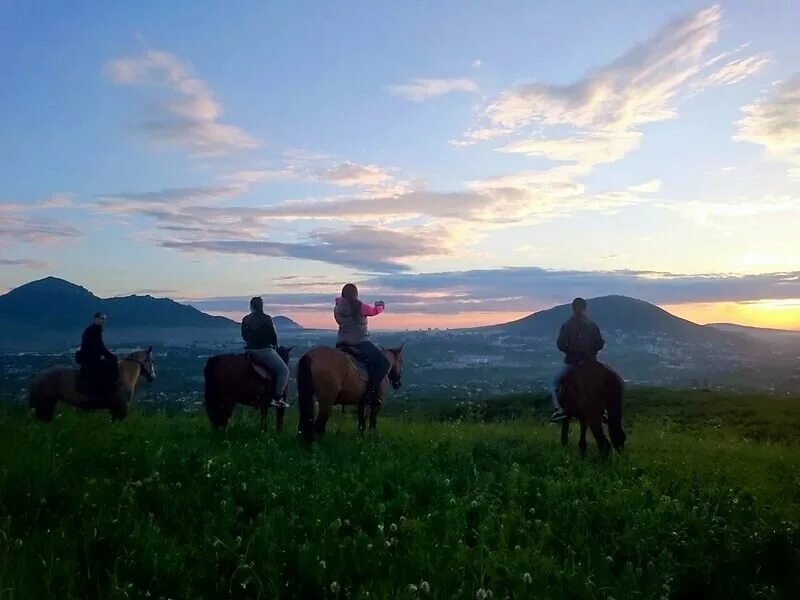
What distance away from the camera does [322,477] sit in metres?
A: 9.28

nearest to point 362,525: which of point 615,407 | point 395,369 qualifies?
point 615,407

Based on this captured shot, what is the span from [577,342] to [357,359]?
5014 mm

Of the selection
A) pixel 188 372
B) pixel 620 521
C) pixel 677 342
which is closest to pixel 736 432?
pixel 620 521

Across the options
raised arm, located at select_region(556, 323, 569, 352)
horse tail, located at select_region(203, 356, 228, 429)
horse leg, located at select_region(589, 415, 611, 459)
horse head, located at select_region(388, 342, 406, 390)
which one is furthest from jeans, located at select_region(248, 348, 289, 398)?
horse leg, located at select_region(589, 415, 611, 459)

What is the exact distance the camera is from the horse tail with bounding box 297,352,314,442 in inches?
557

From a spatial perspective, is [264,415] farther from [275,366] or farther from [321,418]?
[321,418]

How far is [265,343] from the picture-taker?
52.9 ft

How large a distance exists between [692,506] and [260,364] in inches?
375

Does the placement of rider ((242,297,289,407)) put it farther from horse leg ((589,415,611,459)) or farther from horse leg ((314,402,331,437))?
horse leg ((589,415,611,459))

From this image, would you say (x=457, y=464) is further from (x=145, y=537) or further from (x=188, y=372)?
(x=188, y=372)

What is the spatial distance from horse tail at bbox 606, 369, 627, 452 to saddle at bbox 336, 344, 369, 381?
5306 mm

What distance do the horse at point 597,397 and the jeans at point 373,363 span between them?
4174 mm

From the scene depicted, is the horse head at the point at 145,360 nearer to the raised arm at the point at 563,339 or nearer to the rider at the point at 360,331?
the rider at the point at 360,331

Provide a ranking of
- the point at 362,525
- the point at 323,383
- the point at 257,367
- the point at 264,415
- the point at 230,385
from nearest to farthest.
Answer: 1. the point at 362,525
2. the point at 323,383
3. the point at 230,385
4. the point at 257,367
5. the point at 264,415
